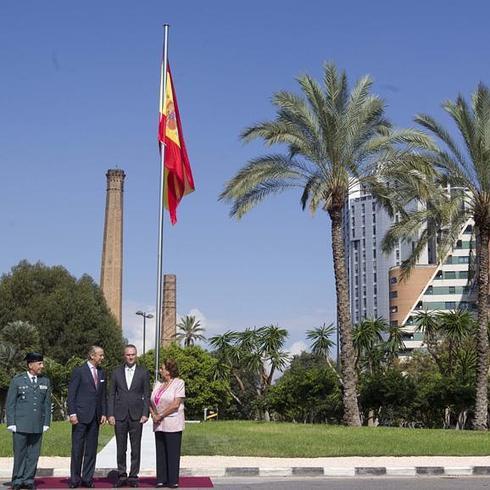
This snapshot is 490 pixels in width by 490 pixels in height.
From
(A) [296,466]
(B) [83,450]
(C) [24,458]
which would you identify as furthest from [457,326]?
(C) [24,458]

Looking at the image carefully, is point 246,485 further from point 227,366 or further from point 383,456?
point 227,366

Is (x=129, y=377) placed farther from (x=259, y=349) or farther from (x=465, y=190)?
(x=259, y=349)

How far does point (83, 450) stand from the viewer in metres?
11.4

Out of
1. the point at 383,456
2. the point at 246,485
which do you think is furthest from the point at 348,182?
the point at 246,485

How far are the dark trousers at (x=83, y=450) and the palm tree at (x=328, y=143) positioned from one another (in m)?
18.7

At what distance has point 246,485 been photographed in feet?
39.4

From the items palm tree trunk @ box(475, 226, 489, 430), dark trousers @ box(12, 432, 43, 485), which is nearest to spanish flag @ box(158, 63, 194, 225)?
dark trousers @ box(12, 432, 43, 485)

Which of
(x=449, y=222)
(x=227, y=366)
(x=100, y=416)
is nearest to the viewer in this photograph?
(x=100, y=416)

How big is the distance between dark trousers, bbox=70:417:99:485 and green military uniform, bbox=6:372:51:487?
50cm

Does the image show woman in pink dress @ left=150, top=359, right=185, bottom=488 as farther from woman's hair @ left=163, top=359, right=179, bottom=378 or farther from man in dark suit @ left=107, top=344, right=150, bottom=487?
man in dark suit @ left=107, top=344, right=150, bottom=487

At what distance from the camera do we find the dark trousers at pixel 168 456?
11242mm

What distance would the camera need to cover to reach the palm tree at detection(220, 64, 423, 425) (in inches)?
1153

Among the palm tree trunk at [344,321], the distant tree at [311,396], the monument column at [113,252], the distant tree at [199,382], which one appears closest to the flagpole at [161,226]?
the palm tree trunk at [344,321]

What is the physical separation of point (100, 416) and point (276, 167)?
750 inches
